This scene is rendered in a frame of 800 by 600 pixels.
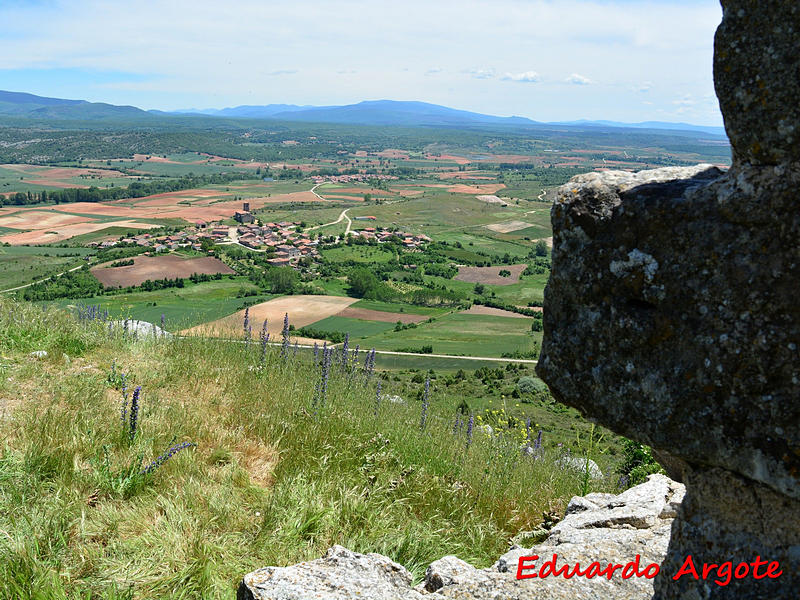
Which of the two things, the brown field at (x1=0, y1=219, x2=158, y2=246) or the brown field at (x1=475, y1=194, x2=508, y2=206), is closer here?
the brown field at (x1=0, y1=219, x2=158, y2=246)

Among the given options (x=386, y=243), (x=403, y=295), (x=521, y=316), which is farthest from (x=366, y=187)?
(x=521, y=316)

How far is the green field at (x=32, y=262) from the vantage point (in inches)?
2619

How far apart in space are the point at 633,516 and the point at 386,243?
344 ft

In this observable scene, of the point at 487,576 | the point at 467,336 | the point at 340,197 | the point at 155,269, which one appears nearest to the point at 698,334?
the point at 487,576

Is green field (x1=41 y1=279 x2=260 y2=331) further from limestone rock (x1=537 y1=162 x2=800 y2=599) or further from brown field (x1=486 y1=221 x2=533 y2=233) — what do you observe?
brown field (x1=486 y1=221 x2=533 y2=233)

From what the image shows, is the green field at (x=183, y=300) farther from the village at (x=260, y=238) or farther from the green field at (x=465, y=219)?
the green field at (x=465, y=219)

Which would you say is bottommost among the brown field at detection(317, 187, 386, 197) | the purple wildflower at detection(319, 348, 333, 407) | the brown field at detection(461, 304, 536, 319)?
the brown field at detection(461, 304, 536, 319)

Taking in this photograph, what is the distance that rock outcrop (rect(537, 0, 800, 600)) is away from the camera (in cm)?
233

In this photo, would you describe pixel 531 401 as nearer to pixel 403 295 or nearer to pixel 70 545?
pixel 70 545

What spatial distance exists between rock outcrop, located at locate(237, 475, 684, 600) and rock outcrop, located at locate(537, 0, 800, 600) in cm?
70

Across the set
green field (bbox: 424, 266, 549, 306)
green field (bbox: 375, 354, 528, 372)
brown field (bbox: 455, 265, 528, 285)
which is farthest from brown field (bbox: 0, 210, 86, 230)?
green field (bbox: 375, 354, 528, 372)

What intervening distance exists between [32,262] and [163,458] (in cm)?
8423

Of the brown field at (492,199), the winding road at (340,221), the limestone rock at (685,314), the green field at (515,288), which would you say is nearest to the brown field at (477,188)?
the brown field at (492,199)

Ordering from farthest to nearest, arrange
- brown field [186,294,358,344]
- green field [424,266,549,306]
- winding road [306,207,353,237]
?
1. winding road [306,207,353,237]
2. green field [424,266,549,306]
3. brown field [186,294,358,344]
